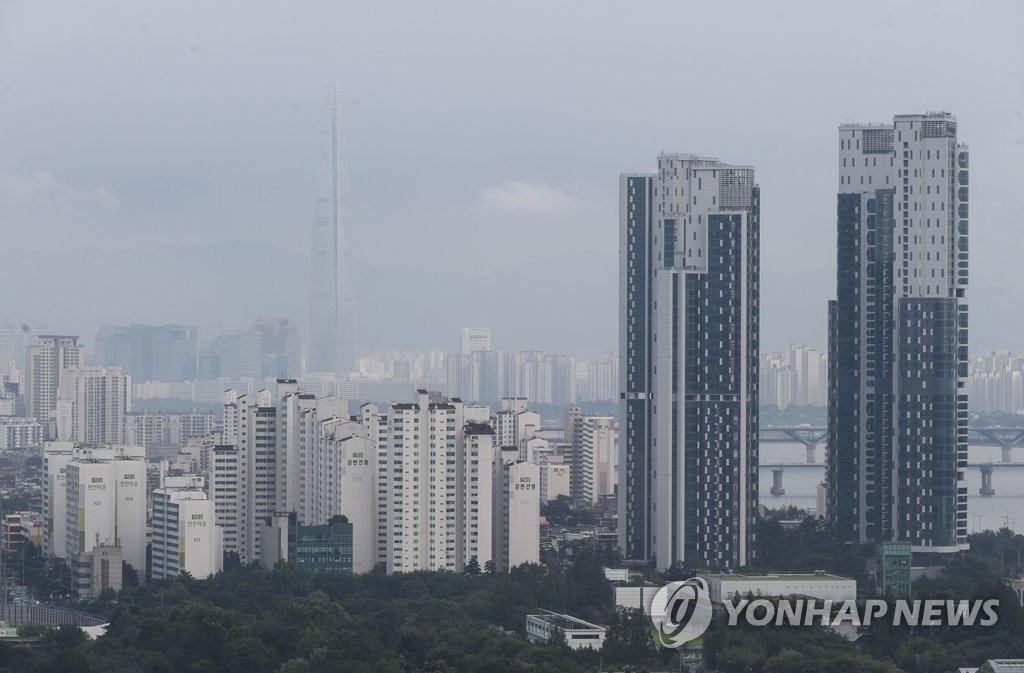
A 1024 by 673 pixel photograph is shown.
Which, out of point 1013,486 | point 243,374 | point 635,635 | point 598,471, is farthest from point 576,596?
point 243,374

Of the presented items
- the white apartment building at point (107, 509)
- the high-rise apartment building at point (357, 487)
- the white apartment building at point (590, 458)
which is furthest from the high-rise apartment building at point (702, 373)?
the white apartment building at point (590, 458)

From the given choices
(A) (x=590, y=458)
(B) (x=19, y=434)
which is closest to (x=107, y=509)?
(A) (x=590, y=458)

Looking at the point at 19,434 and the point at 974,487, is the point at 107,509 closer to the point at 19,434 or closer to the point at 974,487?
the point at 19,434

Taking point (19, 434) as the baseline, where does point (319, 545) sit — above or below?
below

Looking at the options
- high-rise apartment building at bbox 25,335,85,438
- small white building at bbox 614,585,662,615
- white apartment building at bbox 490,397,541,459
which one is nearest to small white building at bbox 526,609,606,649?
small white building at bbox 614,585,662,615

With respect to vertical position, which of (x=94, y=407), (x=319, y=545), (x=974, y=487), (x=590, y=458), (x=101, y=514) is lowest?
(x=974, y=487)

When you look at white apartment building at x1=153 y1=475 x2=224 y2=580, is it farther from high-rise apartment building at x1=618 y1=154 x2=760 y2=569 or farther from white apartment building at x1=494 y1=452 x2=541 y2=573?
high-rise apartment building at x1=618 y1=154 x2=760 y2=569

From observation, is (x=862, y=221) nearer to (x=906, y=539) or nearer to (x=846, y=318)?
(x=846, y=318)
